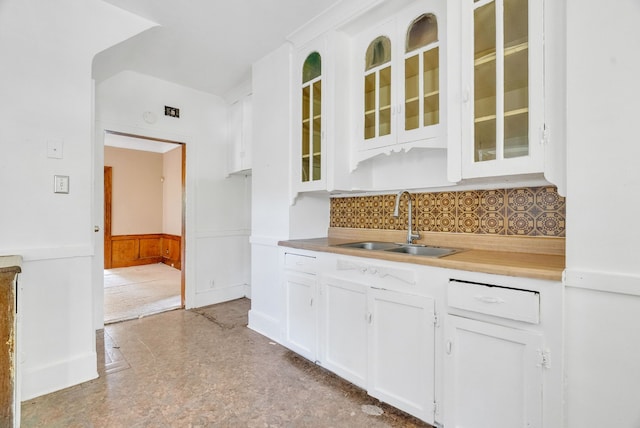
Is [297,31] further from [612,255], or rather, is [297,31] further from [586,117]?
[612,255]

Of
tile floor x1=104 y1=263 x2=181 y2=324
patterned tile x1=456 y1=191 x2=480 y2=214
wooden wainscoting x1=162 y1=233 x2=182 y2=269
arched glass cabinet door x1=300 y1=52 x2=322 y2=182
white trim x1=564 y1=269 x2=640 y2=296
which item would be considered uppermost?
arched glass cabinet door x1=300 y1=52 x2=322 y2=182

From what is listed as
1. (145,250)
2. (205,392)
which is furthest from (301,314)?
(145,250)

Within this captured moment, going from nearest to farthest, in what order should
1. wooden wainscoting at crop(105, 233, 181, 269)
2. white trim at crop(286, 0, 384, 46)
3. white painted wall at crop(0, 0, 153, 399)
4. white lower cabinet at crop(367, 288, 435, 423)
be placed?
white lower cabinet at crop(367, 288, 435, 423)
white painted wall at crop(0, 0, 153, 399)
white trim at crop(286, 0, 384, 46)
wooden wainscoting at crop(105, 233, 181, 269)

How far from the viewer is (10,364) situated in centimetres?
152

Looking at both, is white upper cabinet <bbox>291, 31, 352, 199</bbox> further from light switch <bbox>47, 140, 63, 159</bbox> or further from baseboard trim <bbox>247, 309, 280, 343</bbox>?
light switch <bbox>47, 140, 63, 159</bbox>

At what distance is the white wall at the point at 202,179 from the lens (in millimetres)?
3254

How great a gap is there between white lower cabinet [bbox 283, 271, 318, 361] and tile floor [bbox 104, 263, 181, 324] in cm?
190

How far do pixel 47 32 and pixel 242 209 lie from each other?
8.27ft

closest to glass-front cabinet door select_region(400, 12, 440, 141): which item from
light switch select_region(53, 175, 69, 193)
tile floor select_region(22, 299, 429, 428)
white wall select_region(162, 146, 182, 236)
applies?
tile floor select_region(22, 299, 429, 428)

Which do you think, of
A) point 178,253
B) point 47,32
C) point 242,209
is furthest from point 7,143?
point 178,253

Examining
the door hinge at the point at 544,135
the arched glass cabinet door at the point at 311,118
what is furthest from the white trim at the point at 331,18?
the door hinge at the point at 544,135

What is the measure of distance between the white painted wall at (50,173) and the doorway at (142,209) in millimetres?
3386

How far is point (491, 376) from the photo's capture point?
136cm

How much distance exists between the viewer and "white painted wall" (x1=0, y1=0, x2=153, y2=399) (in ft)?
6.20
